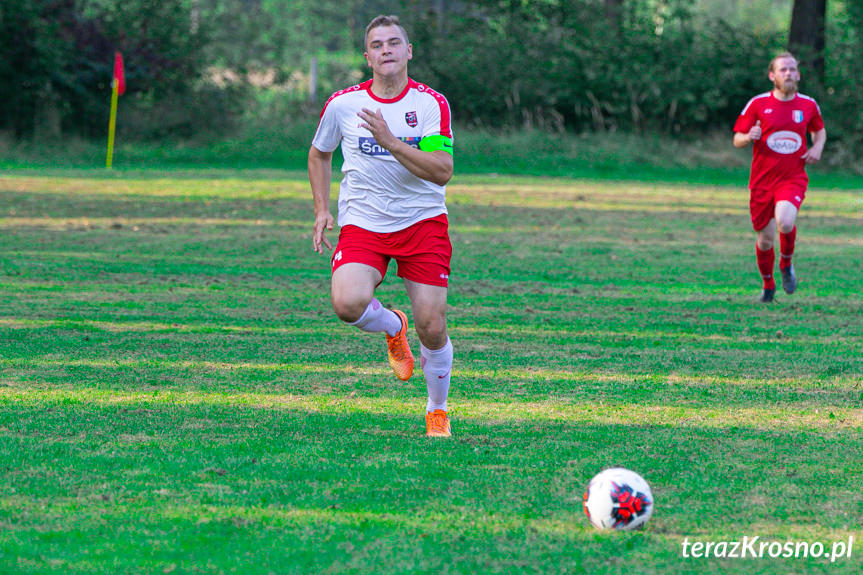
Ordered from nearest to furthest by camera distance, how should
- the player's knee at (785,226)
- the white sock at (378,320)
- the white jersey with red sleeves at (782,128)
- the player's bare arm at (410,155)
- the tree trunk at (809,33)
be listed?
the player's bare arm at (410,155) < the white sock at (378,320) < the player's knee at (785,226) < the white jersey with red sleeves at (782,128) < the tree trunk at (809,33)

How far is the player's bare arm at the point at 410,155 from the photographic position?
5945 millimetres

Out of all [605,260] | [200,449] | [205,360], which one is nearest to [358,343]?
[205,360]

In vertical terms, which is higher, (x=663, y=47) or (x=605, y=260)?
(x=663, y=47)

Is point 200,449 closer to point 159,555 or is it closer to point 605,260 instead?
point 159,555

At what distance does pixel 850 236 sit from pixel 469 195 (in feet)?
26.1

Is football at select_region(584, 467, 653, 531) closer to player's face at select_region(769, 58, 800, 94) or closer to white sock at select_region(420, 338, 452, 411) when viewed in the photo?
white sock at select_region(420, 338, 452, 411)

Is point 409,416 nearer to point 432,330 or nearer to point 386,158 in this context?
point 432,330

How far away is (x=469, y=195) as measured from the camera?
76.6 ft

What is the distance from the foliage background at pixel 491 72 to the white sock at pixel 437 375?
28.6 m

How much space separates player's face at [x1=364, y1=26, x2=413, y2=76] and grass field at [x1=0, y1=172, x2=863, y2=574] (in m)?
1.97

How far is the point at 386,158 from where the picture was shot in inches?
251

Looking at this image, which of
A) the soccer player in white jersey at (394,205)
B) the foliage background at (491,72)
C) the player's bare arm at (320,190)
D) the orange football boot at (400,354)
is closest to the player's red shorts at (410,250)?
the soccer player in white jersey at (394,205)

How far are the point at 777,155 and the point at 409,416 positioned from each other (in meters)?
6.66

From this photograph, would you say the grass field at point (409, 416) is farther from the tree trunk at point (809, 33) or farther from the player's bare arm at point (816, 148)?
the tree trunk at point (809, 33)
